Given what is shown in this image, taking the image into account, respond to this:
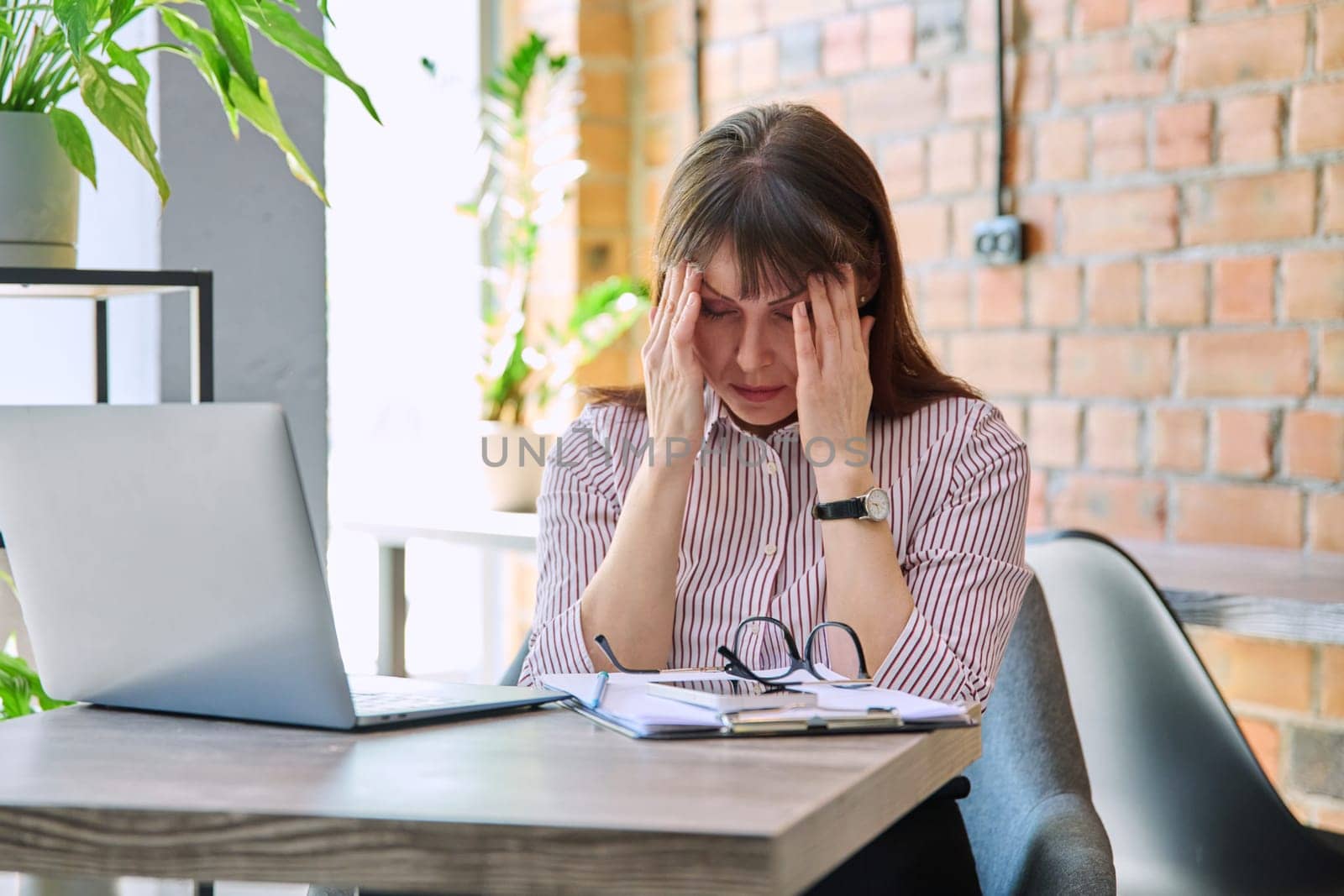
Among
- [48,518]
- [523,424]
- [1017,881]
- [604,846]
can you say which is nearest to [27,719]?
[48,518]

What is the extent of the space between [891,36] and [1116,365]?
0.73 metres

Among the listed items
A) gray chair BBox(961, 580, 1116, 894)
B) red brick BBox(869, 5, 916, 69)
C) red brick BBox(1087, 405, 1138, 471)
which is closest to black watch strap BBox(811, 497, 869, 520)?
gray chair BBox(961, 580, 1116, 894)

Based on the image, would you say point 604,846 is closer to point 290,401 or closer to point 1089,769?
Answer: point 1089,769

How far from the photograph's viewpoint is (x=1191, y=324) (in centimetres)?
207

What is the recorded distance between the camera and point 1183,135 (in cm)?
207

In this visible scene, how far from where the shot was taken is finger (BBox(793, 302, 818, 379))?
1.35 metres

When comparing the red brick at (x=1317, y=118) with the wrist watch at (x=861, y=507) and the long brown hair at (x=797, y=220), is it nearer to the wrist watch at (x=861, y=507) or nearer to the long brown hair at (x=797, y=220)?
the long brown hair at (x=797, y=220)

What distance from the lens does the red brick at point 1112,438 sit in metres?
2.14

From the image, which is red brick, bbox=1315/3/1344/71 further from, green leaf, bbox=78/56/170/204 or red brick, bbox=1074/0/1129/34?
green leaf, bbox=78/56/170/204

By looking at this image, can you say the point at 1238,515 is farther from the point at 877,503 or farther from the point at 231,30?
the point at 231,30

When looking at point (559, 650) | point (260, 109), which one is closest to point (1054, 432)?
point (559, 650)

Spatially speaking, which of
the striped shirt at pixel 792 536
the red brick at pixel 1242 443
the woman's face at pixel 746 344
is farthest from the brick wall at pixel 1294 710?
the woman's face at pixel 746 344

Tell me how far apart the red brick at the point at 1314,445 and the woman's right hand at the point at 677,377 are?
1.02 metres

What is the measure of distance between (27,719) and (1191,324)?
5.63 feet
